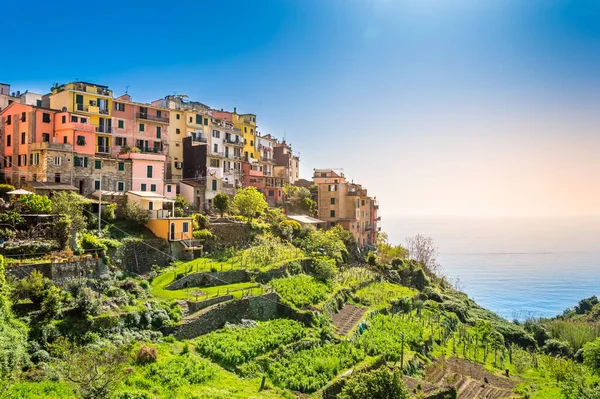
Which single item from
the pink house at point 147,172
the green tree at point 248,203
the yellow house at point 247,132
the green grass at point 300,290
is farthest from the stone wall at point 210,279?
the yellow house at point 247,132

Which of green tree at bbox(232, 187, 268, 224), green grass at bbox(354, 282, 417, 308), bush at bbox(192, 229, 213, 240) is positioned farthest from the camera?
green tree at bbox(232, 187, 268, 224)

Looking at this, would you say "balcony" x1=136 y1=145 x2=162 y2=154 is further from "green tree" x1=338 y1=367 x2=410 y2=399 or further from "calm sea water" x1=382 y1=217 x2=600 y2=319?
"calm sea water" x1=382 y1=217 x2=600 y2=319

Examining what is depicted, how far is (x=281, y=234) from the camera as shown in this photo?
156 ft

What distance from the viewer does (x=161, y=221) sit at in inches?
1396

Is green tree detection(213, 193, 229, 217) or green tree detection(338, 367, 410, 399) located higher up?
green tree detection(213, 193, 229, 217)

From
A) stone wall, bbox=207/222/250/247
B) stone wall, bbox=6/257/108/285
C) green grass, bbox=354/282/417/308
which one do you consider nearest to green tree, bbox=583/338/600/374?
green grass, bbox=354/282/417/308

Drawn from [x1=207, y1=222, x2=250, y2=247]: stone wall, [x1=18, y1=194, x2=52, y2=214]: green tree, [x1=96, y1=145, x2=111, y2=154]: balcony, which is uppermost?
[x1=96, y1=145, x2=111, y2=154]: balcony

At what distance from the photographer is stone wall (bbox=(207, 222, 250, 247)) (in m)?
40.7

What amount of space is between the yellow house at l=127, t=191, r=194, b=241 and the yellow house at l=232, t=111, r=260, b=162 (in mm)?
26741

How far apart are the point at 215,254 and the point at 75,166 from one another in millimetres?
14798

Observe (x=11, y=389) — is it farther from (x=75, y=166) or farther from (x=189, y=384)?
(x=75, y=166)

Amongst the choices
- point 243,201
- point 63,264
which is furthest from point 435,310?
point 63,264

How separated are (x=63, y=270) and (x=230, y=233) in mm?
18306

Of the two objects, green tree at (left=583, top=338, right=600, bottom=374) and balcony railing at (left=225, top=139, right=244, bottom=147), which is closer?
green tree at (left=583, top=338, right=600, bottom=374)
